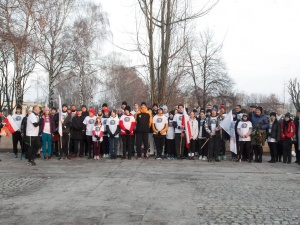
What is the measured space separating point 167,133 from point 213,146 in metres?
1.94

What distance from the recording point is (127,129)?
14297 millimetres

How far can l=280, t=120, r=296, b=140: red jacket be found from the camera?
13962 mm

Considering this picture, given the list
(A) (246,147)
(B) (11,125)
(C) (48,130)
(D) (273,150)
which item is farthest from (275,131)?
(B) (11,125)

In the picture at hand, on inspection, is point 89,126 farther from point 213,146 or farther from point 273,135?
point 273,135

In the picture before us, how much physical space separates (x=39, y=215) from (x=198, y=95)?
44.0 meters

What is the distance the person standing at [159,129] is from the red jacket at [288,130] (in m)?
4.42

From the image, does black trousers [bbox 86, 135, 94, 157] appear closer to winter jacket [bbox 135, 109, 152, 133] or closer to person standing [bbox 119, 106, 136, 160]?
person standing [bbox 119, 106, 136, 160]

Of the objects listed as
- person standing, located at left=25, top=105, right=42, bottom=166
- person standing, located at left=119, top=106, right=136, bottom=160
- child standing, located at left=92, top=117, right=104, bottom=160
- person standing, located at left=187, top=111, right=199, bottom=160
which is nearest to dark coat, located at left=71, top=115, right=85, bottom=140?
child standing, located at left=92, top=117, right=104, bottom=160

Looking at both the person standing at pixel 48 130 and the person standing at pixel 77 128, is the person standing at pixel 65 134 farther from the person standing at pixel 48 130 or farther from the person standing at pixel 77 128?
the person standing at pixel 48 130

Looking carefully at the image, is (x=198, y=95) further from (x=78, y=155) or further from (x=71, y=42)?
(x=78, y=155)

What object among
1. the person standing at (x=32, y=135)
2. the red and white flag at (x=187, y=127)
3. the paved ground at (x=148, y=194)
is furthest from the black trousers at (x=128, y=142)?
the person standing at (x=32, y=135)

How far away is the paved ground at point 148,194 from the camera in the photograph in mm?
6078

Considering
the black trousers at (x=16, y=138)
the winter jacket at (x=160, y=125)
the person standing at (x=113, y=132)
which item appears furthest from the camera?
the black trousers at (x=16, y=138)

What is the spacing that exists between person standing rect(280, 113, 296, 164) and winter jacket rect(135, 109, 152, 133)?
507 centimetres
